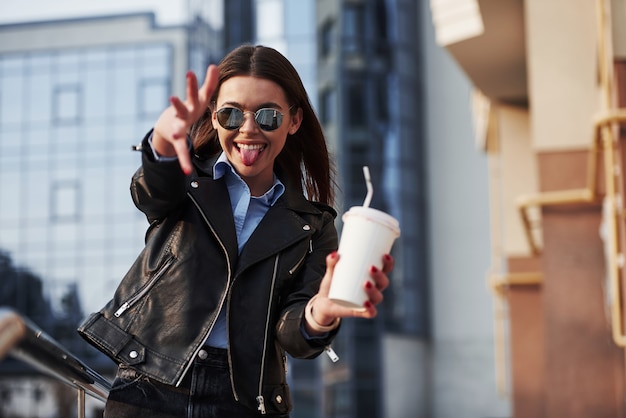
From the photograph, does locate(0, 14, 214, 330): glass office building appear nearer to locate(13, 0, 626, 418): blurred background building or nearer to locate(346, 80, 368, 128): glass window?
locate(13, 0, 626, 418): blurred background building

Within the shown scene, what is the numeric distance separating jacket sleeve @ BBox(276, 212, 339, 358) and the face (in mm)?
211

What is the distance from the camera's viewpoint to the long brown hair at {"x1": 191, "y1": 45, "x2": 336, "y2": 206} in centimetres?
287

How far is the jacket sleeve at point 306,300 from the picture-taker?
8.34 ft

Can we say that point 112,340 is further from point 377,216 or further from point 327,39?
point 327,39

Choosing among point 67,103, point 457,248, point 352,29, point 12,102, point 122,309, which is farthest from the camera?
point 12,102

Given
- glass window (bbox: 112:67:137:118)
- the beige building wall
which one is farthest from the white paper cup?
glass window (bbox: 112:67:137:118)

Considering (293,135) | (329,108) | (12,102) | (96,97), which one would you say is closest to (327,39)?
(329,108)

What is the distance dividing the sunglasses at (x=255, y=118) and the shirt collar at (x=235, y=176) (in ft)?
0.33

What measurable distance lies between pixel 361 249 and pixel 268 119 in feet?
2.46

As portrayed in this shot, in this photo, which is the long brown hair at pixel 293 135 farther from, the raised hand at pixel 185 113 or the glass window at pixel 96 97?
the glass window at pixel 96 97

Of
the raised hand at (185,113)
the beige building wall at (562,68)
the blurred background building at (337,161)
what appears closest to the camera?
the raised hand at (185,113)

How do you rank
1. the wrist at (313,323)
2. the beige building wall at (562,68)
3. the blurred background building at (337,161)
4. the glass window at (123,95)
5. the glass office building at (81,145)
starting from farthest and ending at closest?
the glass window at (123,95)
the glass office building at (81,145)
the blurred background building at (337,161)
the beige building wall at (562,68)
the wrist at (313,323)

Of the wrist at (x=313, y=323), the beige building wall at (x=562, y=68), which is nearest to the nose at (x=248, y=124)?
the wrist at (x=313, y=323)

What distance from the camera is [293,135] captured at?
3.10m
